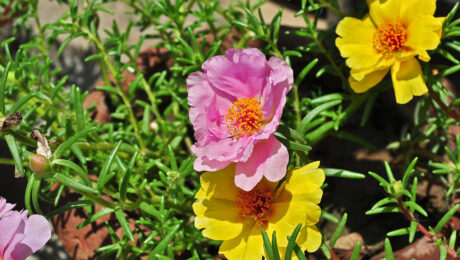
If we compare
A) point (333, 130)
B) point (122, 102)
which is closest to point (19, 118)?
point (122, 102)

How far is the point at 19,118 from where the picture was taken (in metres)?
0.93

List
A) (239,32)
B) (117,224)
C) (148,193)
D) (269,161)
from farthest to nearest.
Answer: (239,32), (148,193), (117,224), (269,161)

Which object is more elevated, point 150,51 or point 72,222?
point 150,51

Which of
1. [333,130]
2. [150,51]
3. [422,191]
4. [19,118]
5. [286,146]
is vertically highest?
[19,118]

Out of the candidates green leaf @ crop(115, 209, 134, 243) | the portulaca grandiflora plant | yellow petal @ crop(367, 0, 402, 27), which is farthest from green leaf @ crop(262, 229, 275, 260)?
yellow petal @ crop(367, 0, 402, 27)

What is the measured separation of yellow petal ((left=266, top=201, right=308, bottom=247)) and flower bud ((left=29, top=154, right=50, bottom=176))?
18.4 inches

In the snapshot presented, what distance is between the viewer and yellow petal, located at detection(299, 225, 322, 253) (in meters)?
0.92

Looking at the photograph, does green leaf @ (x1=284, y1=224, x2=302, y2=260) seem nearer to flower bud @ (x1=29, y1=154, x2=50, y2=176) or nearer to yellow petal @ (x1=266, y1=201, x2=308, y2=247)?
yellow petal @ (x1=266, y1=201, x2=308, y2=247)

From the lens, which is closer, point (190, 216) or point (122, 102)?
point (190, 216)

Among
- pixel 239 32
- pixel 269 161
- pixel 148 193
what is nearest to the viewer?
pixel 269 161

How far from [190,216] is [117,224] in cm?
24

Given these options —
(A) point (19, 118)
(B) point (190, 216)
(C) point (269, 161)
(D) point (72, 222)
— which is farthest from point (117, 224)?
(C) point (269, 161)

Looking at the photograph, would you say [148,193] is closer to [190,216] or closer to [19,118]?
[190,216]

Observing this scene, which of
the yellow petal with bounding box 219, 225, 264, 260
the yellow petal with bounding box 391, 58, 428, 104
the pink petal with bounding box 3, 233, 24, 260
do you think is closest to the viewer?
the pink petal with bounding box 3, 233, 24, 260
